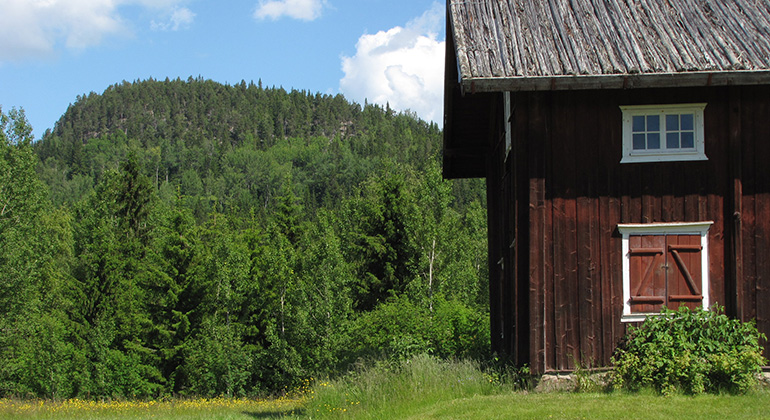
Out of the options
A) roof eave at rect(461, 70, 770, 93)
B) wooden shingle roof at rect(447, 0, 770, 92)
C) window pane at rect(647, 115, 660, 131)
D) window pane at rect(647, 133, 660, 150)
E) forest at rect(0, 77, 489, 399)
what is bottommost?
forest at rect(0, 77, 489, 399)

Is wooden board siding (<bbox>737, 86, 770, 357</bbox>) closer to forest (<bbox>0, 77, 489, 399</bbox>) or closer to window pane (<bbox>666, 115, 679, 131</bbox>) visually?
window pane (<bbox>666, 115, 679, 131</bbox>)

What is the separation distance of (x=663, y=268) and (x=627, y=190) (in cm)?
139

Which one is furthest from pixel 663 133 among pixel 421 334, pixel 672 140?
pixel 421 334

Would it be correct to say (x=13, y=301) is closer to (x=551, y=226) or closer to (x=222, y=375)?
(x=222, y=375)

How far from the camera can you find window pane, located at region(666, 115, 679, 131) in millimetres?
12275

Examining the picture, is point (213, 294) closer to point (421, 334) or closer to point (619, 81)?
point (421, 334)

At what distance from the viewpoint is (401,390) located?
1291cm

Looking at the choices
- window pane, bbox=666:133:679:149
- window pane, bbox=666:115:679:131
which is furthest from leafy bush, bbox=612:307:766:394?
window pane, bbox=666:115:679:131

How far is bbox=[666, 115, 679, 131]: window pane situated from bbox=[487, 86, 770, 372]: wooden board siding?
0.98 ft

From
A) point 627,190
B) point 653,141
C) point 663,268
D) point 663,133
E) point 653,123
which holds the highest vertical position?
point 653,123

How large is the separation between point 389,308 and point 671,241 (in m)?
17.5

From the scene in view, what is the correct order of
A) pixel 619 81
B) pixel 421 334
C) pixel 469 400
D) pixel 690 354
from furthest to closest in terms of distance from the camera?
pixel 421 334 → pixel 469 400 → pixel 619 81 → pixel 690 354

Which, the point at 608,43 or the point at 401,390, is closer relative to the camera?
the point at 608,43

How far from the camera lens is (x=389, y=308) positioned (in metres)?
28.7
